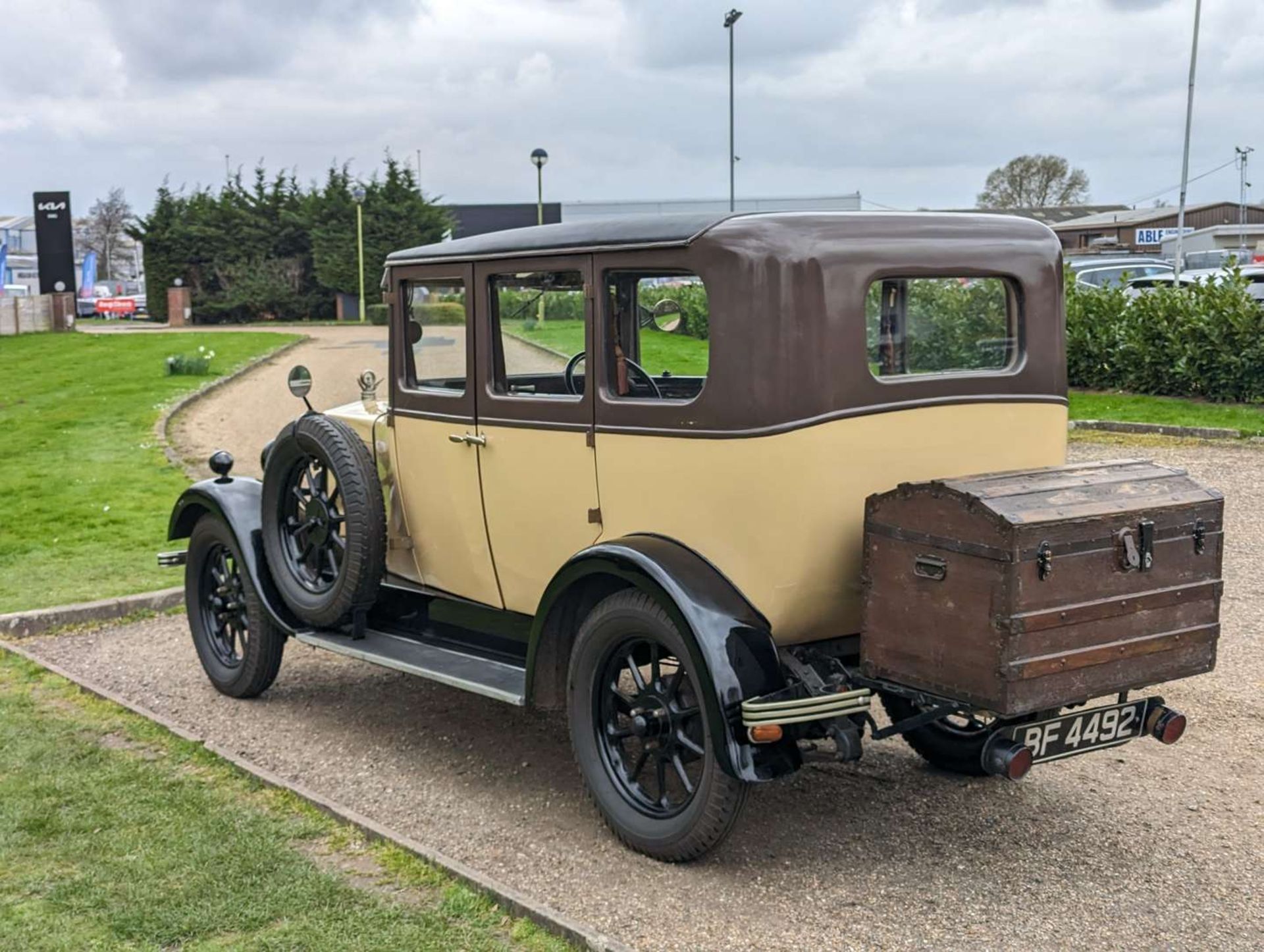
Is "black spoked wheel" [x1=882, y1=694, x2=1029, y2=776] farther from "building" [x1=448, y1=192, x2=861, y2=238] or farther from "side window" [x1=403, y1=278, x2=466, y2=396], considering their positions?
"building" [x1=448, y1=192, x2=861, y2=238]

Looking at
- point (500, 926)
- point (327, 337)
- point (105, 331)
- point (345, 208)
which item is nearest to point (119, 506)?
point (500, 926)

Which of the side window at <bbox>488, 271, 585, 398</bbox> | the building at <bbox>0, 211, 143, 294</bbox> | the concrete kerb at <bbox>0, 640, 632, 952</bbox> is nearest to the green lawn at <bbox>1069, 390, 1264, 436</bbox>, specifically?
the side window at <bbox>488, 271, 585, 398</bbox>

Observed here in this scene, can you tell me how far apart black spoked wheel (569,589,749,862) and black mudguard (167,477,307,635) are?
6.09 ft

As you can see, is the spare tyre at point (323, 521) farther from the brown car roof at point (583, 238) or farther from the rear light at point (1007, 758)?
the rear light at point (1007, 758)

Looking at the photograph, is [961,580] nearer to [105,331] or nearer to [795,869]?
[795,869]

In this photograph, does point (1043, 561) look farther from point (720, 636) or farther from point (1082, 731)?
point (720, 636)

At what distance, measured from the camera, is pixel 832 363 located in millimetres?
4359

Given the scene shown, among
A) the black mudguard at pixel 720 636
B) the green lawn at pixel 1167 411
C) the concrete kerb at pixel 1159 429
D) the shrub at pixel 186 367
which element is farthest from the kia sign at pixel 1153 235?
the black mudguard at pixel 720 636

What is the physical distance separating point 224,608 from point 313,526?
1.02m

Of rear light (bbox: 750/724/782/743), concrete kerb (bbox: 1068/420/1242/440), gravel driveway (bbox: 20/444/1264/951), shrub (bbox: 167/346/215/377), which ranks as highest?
shrub (bbox: 167/346/215/377)

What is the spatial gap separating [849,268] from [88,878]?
316 centimetres

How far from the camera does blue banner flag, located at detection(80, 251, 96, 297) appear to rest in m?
63.5

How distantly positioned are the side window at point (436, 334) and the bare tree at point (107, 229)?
79507 millimetres

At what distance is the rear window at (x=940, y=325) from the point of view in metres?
4.56
